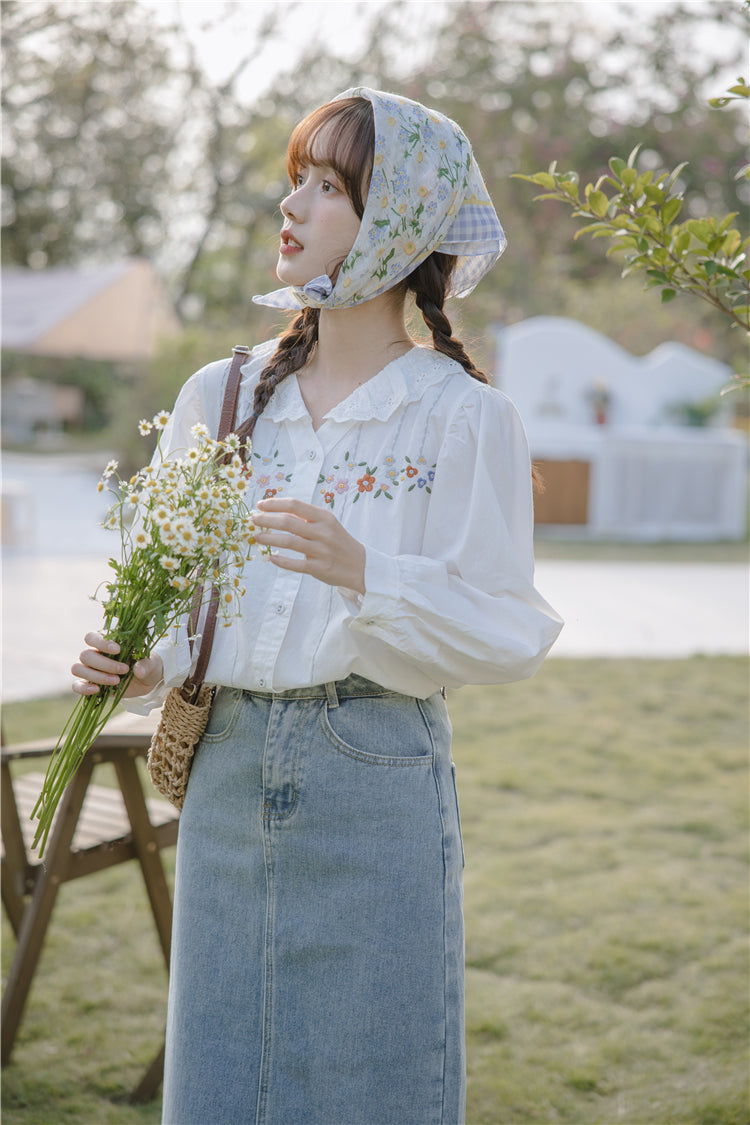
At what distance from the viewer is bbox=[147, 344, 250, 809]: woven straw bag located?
1627 millimetres

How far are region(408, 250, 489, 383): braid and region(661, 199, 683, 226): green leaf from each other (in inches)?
22.4

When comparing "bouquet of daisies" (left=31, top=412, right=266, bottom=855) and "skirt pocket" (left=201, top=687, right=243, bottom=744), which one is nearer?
"bouquet of daisies" (left=31, top=412, right=266, bottom=855)

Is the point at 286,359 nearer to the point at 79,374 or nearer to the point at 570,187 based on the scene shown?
the point at 570,187

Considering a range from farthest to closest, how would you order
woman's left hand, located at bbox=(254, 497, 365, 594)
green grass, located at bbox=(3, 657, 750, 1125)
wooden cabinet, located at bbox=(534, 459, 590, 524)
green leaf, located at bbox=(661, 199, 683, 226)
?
1. wooden cabinet, located at bbox=(534, 459, 590, 524)
2. green grass, located at bbox=(3, 657, 750, 1125)
3. green leaf, located at bbox=(661, 199, 683, 226)
4. woman's left hand, located at bbox=(254, 497, 365, 594)

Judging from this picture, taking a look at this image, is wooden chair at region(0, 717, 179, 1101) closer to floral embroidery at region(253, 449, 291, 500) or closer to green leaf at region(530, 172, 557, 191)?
floral embroidery at region(253, 449, 291, 500)

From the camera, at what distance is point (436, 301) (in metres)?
1.75

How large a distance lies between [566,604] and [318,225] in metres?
7.07

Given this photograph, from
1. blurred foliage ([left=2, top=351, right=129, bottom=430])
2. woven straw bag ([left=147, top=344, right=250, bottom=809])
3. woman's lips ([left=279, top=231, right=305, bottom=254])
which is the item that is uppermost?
blurred foliage ([left=2, top=351, right=129, bottom=430])

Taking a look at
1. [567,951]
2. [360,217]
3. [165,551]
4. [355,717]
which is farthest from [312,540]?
[567,951]

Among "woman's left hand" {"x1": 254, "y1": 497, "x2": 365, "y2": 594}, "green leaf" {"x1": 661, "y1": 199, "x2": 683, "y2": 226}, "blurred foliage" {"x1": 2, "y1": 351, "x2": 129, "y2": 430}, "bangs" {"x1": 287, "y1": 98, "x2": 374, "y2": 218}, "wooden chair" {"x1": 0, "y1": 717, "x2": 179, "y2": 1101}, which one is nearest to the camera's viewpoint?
"woman's left hand" {"x1": 254, "y1": 497, "x2": 365, "y2": 594}

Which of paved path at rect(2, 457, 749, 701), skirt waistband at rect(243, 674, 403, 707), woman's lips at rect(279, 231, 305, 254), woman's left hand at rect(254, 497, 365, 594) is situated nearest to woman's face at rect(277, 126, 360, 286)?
woman's lips at rect(279, 231, 305, 254)

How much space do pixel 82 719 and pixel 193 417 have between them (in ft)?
1.64

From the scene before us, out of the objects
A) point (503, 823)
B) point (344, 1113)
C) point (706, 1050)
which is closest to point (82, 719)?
point (344, 1113)

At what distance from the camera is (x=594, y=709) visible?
5.97 meters
